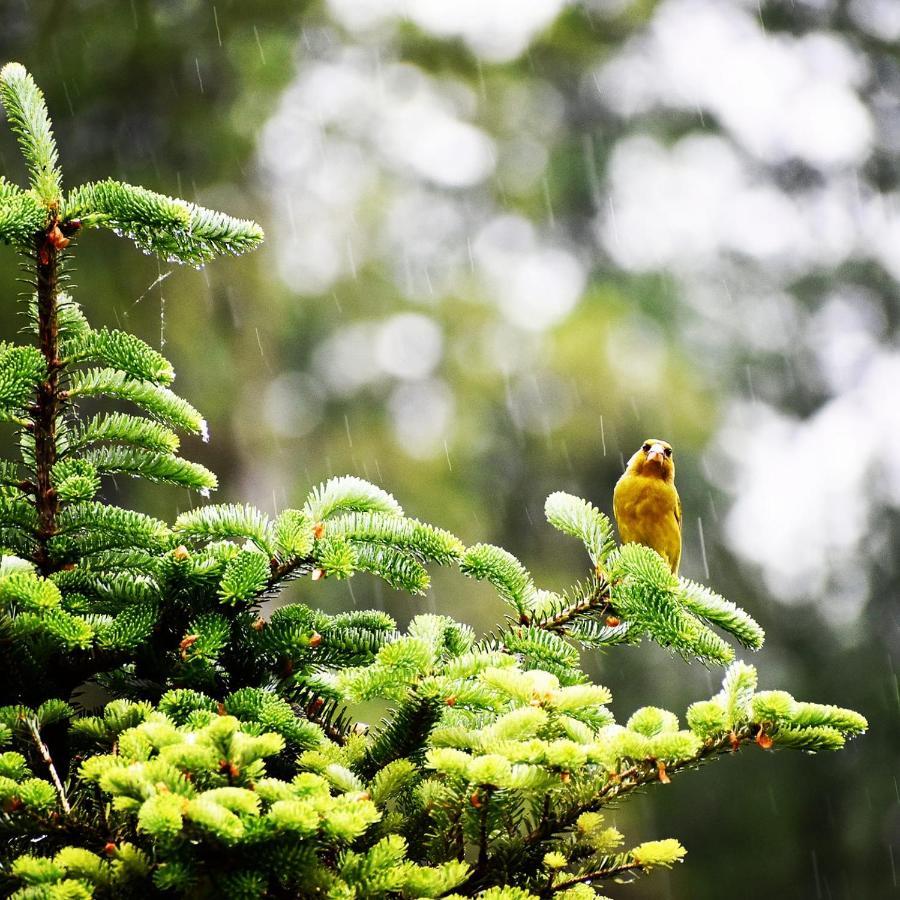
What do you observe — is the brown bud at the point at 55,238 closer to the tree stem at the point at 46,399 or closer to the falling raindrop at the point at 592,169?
the tree stem at the point at 46,399

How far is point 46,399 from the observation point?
162 centimetres

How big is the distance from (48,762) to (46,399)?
1.95 ft

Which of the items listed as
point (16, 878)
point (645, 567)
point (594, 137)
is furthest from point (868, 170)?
point (16, 878)

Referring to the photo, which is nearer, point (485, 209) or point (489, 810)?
point (489, 810)

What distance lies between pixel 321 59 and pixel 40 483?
9.56m

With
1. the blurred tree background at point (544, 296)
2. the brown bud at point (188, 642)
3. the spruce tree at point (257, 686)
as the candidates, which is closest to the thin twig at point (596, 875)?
the spruce tree at point (257, 686)

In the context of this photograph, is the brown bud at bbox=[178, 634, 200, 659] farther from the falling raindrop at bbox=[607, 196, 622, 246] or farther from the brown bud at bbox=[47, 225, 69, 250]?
the falling raindrop at bbox=[607, 196, 622, 246]

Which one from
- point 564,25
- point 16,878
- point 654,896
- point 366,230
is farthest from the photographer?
point 564,25

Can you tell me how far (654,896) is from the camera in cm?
912

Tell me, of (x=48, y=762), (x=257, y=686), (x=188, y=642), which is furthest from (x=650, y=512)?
(x=48, y=762)

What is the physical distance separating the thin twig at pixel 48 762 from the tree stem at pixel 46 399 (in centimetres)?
34

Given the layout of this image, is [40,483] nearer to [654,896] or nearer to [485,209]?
[654,896]

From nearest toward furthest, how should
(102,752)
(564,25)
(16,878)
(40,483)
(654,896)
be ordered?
(16,878)
(102,752)
(40,483)
(654,896)
(564,25)

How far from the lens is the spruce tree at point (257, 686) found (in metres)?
1.22
